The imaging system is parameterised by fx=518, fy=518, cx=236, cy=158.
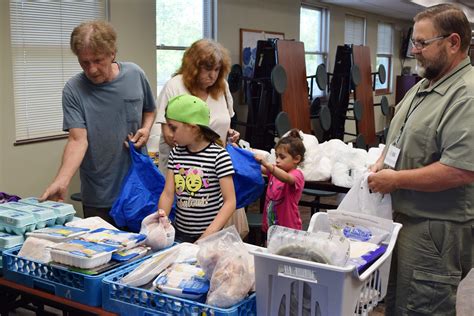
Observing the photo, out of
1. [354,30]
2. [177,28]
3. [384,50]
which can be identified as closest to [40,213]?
[177,28]

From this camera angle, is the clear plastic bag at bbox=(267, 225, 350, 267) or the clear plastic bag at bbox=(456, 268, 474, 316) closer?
the clear plastic bag at bbox=(267, 225, 350, 267)

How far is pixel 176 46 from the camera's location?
5.05 metres

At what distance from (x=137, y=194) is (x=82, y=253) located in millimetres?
641

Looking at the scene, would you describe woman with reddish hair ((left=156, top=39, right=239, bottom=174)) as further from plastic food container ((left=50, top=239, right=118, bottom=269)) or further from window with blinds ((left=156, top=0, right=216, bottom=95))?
window with blinds ((left=156, top=0, right=216, bottom=95))

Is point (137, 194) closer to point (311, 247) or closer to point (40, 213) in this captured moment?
point (40, 213)

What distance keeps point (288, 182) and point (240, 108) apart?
11.8 feet

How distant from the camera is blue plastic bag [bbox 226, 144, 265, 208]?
6.69ft

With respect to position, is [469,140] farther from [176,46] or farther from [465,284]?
[176,46]

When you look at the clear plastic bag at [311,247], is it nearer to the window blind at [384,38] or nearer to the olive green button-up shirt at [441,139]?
the olive green button-up shirt at [441,139]

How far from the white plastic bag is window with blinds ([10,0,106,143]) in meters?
2.59

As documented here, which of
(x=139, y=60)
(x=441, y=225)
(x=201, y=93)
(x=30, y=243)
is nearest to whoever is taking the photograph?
(x=30, y=243)

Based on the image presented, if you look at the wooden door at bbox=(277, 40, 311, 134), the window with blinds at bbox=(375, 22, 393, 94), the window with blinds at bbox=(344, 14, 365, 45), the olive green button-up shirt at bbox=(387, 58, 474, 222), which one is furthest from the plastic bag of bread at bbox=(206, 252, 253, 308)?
the window with blinds at bbox=(375, 22, 393, 94)

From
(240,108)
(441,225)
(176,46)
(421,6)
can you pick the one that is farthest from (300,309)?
(421,6)

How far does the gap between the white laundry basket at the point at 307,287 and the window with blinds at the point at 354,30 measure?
7867 mm
